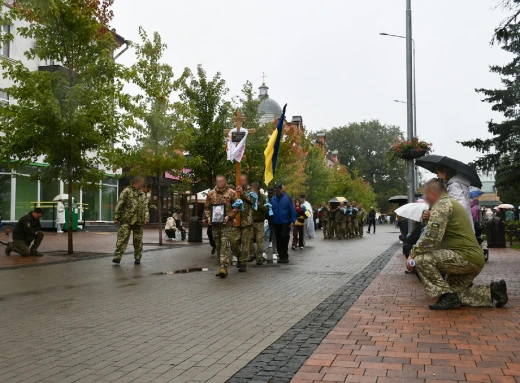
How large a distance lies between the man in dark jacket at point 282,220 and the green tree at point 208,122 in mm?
9981

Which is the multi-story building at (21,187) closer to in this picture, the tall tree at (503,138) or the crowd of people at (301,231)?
the crowd of people at (301,231)

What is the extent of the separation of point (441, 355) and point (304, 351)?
3.56ft

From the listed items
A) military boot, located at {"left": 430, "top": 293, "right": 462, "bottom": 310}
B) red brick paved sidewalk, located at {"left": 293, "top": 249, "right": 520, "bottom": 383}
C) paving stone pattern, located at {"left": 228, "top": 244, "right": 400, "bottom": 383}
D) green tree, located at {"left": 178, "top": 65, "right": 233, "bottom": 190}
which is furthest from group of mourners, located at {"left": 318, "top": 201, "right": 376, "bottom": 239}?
military boot, located at {"left": 430, "top": 293, "right": 462, "bottom": 310}

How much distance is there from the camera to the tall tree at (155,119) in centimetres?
2050

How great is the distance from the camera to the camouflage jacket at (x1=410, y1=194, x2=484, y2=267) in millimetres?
6977

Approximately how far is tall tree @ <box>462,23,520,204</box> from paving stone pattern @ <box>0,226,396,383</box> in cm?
2908

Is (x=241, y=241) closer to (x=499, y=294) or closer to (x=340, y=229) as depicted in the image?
(x=499, y=294)

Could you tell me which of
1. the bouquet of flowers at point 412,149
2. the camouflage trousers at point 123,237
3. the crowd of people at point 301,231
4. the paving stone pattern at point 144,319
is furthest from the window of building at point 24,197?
the bouquet of flowers at point 412,149

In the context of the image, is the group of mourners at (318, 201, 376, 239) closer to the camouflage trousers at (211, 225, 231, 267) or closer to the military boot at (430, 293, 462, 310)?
the camouflage trousers at (211, 225, 231, 267)

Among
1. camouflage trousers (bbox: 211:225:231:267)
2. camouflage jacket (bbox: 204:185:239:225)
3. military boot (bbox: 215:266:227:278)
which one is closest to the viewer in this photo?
military boot (bbox: 215:266:227:278)

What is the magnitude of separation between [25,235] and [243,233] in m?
6.33

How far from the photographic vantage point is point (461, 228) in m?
7.11

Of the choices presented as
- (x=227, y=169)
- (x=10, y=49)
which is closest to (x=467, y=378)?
(x=227, y=169)

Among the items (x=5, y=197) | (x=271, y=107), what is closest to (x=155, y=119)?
(x=5, y=197)
